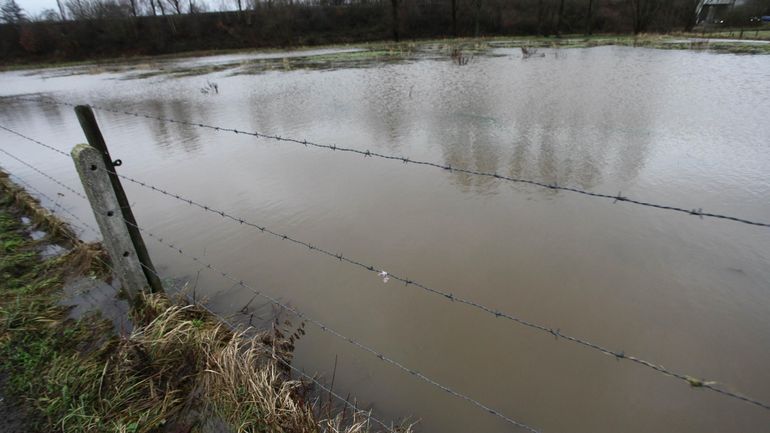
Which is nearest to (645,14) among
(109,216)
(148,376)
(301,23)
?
(301,23)

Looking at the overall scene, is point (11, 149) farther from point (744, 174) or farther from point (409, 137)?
point (744, 174)

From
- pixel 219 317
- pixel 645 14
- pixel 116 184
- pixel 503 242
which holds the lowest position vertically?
pixel 503 242

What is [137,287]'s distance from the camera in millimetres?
2955

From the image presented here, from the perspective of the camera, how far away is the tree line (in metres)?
43.4

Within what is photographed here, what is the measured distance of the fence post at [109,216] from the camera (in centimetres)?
256

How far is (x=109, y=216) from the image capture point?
2.68 meters

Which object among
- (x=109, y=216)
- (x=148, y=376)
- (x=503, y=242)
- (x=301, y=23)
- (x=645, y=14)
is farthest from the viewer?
(x=301, y=23)

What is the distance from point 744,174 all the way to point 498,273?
14.7ft

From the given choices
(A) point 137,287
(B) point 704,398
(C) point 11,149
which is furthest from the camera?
(C) point 11,149

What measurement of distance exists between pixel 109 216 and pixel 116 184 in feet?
0.80

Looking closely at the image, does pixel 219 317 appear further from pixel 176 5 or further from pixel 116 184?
pixel 176 5

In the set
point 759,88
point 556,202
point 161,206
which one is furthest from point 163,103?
point 759,88

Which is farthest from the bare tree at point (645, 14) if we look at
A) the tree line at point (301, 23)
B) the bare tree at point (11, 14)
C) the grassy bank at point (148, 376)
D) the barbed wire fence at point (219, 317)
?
the bare tree at point (11, 14)

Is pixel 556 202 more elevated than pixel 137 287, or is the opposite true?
pixel 137 287
